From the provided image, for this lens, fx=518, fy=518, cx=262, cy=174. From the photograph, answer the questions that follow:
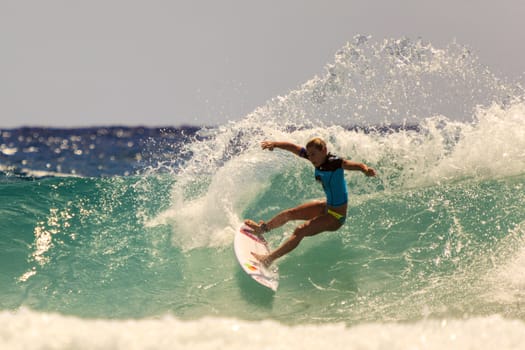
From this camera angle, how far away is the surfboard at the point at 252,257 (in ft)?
18.9

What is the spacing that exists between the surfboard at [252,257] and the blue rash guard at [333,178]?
3.39ft

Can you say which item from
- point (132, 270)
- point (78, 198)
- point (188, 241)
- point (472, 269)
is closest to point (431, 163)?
point (472, 269)

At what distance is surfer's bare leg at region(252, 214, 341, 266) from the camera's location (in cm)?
602

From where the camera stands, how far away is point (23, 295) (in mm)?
6059

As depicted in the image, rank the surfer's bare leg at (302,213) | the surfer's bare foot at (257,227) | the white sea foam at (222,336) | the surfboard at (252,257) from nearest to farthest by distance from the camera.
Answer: the white sea foam at (222,336) < the surfboard at (252,257) < the surfer's bare leg at (302,213) < the surfer's bare foot at (257,227)

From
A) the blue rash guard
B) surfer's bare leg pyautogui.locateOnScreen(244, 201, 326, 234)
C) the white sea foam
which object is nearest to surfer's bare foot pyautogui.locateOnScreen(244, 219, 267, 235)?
surfer's bare leg pyautogui.locateOnScreen(244, 201, 326, 234)

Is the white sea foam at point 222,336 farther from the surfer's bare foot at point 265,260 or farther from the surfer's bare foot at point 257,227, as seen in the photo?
the surfer's bare foot at point 257,227

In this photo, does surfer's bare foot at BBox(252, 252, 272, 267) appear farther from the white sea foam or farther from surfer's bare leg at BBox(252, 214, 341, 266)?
the white sea foam

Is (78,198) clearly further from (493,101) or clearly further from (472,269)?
(493,101)

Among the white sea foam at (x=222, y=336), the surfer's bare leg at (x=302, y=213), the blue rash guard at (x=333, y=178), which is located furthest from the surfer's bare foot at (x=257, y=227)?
the white sea foam at (x=222, y=336)

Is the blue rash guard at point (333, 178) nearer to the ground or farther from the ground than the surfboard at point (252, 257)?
farther from the ground

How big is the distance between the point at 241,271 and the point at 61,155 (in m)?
21.2

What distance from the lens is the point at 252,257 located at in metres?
6.11

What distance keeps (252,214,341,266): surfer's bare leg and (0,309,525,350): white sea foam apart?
7.90ft
